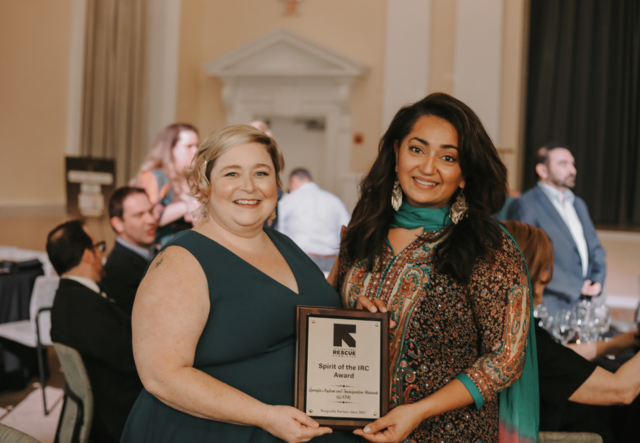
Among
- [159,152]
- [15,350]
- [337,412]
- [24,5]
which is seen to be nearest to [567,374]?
[337,412]

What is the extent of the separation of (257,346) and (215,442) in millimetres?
250

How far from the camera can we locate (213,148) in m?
1.41

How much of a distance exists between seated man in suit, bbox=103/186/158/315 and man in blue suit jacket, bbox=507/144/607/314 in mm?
2693

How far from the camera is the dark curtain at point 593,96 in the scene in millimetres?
7648

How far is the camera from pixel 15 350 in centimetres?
431

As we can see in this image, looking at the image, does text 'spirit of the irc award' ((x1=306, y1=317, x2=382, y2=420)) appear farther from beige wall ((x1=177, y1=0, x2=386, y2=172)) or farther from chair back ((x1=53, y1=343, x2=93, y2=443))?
beige wall ((x1=177, y1=0, x2=386, y2=172))

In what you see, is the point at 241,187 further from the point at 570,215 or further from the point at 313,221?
the point at 313,221

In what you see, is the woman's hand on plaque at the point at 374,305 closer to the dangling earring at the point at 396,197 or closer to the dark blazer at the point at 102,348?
the dangling earring at the point at 396,197

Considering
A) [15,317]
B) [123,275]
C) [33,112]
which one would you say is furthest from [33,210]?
[123,275]

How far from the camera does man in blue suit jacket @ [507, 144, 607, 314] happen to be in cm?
409

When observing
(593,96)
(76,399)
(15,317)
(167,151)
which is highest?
Answer: (593,96)

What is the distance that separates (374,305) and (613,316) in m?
6.01

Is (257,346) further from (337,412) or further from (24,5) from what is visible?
(24,5)

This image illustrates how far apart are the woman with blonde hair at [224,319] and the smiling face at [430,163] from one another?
15.1 inches
